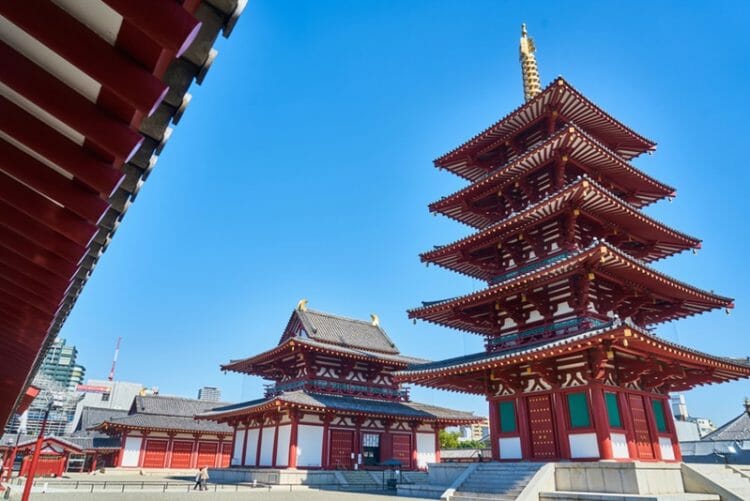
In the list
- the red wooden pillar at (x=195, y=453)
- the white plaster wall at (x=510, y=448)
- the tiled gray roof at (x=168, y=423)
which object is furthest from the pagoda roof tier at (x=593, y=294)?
the red wooden pillar at (x=195, y=453)

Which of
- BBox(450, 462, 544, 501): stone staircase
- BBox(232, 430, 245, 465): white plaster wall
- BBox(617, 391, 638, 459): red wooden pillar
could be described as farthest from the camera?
BBox(232, 430, 245, 465): white plaster wall

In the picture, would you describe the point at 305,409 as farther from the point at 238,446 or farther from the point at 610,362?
the point at 610,362

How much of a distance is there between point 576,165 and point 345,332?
23.6 m

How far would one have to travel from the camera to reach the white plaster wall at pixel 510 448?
1950 cm

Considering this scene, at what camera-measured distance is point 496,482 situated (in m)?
18.1

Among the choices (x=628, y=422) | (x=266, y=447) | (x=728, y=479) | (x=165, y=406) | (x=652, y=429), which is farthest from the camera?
(x=165, y=406)

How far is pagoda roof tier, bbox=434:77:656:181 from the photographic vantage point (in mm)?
22000

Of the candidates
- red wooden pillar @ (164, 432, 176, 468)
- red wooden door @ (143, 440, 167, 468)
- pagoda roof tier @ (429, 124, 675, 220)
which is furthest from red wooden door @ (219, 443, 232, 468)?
pagoda roof tier @ (429, 124, 675, 220)

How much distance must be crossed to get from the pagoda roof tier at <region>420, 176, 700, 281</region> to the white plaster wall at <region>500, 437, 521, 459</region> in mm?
7678

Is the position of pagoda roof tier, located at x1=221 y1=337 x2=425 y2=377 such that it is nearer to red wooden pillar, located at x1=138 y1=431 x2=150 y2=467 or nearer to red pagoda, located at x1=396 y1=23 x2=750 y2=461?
red pagoda, located at x1=396 y1=23 x2=750 y2=461

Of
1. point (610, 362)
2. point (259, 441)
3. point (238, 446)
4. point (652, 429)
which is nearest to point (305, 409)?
point (259, 441)

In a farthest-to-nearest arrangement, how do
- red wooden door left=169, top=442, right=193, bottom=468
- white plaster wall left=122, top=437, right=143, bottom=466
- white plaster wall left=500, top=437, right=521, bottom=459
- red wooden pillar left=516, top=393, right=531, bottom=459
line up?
red wooden door left=169, top=442, right=193, bottom=468
white plaster wall left=122, top=437, right=143, bottom=466
white plaster wall left=500, top=437, right=521, bottom=459
red wooden pillar left=516, top=393, right=531, bottom=459

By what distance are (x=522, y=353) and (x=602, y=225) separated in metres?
7.43

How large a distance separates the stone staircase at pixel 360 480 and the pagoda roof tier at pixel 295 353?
7.30 meters
